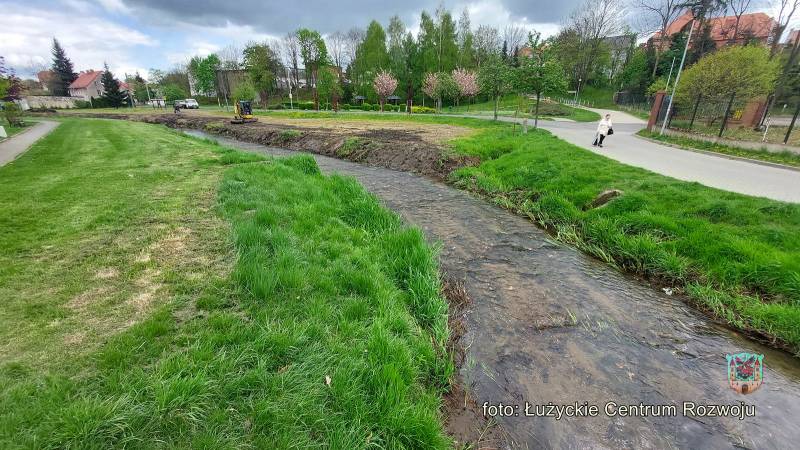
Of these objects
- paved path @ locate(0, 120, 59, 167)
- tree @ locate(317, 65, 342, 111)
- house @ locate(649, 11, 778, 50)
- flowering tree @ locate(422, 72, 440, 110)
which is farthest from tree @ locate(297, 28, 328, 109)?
house @ locate(649, 11, 778, 50)

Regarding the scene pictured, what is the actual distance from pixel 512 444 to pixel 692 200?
6967 millimetres

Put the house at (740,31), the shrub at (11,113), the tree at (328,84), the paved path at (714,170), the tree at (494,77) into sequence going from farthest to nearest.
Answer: the tree at (328,84), the house at (740,31), the tree at (494,77), the shrub at (11,113), the paved path at (714,170)

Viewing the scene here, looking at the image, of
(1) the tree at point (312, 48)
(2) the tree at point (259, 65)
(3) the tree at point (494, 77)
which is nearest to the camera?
(3) the tree at point (494, 77)

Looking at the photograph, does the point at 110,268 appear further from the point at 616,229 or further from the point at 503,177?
the point at 503,177

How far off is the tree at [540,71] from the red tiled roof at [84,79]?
9104 centimetres

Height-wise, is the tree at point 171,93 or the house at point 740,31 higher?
the house at point 740,31

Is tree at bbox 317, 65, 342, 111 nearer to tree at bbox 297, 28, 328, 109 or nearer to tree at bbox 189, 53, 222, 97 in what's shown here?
tree at bbox 297, 28, 328, 109

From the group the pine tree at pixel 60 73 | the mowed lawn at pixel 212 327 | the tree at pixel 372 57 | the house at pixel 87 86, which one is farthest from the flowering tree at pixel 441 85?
the pine tree at pixel 60 73

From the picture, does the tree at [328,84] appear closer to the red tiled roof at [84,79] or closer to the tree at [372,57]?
the tree at [372,57]

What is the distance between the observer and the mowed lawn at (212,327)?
7.10 ft

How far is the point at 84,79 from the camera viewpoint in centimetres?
7206

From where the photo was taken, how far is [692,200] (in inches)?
269

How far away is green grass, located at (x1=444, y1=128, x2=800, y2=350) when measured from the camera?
4.51m

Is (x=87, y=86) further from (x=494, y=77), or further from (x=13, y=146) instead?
(x=494, y=77)
